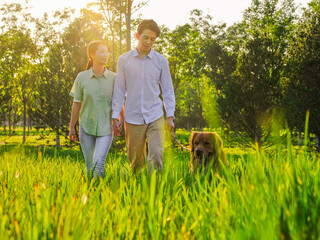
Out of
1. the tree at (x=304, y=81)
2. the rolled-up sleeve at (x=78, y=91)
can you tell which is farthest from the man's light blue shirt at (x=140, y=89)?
the tree at (x=304, y=81)

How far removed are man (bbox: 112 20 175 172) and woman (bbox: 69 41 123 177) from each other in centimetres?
13

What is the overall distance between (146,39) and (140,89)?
72 centimetres

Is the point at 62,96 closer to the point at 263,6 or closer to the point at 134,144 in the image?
the point at 134,144

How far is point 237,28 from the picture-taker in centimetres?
3916

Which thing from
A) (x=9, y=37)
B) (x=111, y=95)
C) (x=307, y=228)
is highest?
(x=9, y=37)

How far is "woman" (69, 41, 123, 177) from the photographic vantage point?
459 cm

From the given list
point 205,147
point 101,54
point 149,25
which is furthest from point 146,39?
point 205,147

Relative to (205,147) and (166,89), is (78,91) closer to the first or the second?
(166,89)

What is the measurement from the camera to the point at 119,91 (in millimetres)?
4738

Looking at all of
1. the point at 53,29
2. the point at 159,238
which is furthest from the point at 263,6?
the point at 159,238

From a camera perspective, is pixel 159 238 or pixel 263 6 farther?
pixel 263 6

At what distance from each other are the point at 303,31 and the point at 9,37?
22273mm

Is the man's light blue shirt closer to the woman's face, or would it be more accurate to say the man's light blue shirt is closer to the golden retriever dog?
the woman's face

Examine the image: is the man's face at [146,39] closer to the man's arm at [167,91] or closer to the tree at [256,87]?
the man's arm at [167,91]
